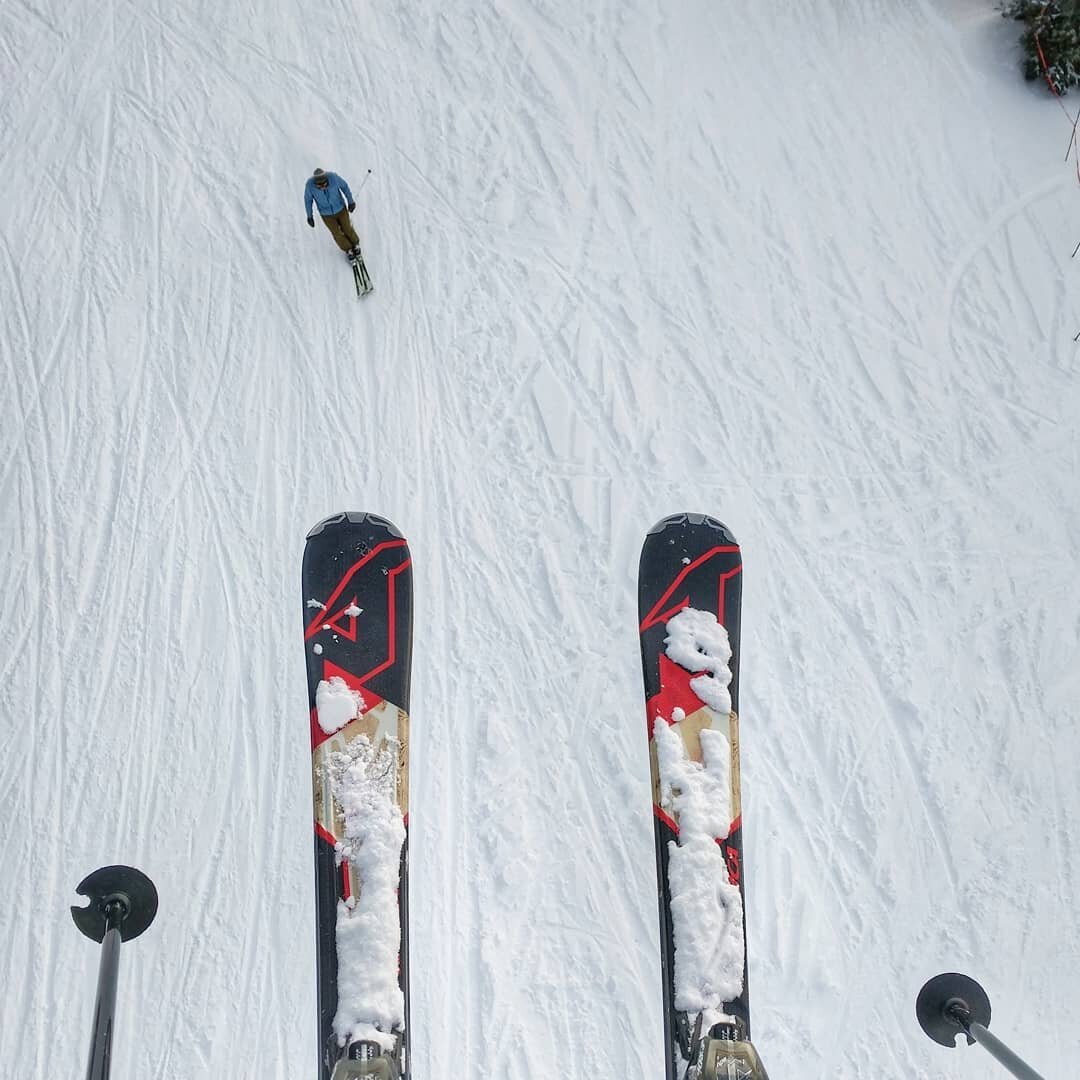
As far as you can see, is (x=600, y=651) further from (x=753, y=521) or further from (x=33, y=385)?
(x=33, y=385)

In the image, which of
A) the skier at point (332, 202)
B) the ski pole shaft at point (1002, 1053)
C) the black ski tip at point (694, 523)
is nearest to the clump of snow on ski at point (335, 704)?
the black ski tip at point (694, 523)

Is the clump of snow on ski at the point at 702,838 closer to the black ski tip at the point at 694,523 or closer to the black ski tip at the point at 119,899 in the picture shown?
the black ski tip at the point at 694,523

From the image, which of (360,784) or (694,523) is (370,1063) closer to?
(360,784)

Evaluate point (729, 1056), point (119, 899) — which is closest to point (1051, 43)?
point (729, 1056)

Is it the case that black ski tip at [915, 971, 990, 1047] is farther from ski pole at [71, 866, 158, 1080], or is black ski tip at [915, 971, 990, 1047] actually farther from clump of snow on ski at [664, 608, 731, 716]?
ski pole at [71, 866, 158, 1080]

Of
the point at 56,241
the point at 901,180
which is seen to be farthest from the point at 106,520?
the point at 901,180

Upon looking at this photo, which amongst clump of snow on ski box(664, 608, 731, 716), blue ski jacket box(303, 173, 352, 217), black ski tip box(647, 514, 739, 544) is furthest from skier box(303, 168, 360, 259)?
clump of snow on ski box(664, 608, 731, 716)
